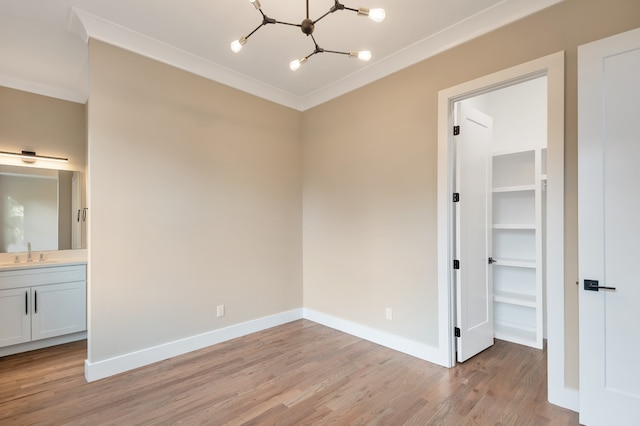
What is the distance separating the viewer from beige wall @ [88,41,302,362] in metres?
2.66

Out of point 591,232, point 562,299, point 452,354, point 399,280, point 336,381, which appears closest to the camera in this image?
point 591,232

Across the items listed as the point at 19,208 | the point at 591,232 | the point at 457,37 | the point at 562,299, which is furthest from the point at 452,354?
the point at 19,208

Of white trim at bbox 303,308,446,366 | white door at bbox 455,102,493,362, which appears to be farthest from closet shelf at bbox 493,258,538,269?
white trim at bbox 303,308,446,366

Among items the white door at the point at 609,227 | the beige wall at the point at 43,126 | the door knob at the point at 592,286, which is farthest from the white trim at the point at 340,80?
the door knob at the point at 592,286

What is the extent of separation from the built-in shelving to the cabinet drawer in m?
5.01

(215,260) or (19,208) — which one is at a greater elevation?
(19,208)

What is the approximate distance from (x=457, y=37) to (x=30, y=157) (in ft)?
16.1

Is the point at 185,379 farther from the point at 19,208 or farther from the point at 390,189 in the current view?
the point at 19,208

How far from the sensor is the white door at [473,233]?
2.86 metres

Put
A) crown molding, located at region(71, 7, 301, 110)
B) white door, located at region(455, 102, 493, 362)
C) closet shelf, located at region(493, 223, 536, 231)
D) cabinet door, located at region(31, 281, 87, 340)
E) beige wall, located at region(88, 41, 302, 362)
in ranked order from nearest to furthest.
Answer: crown molding, located at region(71, 7, 301, 110) → beige wall, located at region(88, 41, 302, 362) → white door, located at region(455, 102, 493, 362) → cabinet door, located at region(31, 281, 87, 340) → closet shelf, located at region(493, 223, 536, 231)

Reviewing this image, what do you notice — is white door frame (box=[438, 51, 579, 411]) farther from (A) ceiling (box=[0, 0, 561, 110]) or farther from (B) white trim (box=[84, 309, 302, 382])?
(B) white trim (box=[84, 309, 302, 382])

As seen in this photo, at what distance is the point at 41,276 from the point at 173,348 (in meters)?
1.73

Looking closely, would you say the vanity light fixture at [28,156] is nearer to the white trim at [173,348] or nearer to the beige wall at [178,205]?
the beige wall at [178,205]

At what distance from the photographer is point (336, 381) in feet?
8.46
